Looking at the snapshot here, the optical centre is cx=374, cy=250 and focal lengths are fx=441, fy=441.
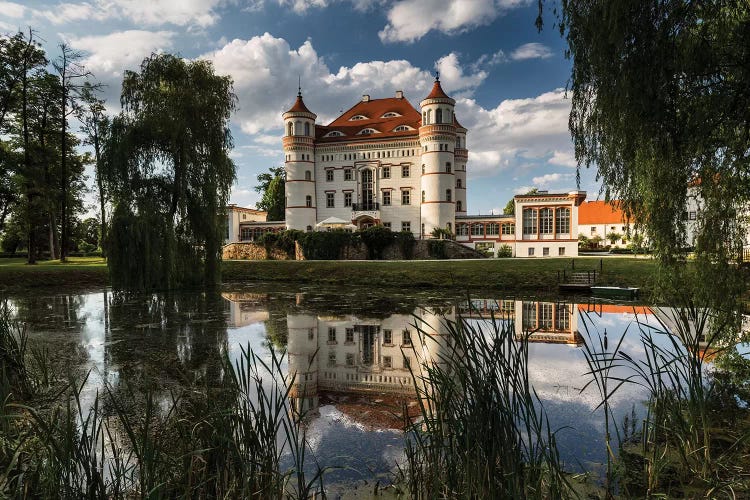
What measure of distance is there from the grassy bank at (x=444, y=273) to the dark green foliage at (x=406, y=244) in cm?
840

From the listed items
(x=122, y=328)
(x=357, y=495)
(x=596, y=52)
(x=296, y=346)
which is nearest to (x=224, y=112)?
(x=122, y=328)

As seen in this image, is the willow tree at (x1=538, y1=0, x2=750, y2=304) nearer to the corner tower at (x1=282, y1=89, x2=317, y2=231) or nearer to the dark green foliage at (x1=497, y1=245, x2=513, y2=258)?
the dark green foliage at (x1=497, y1=245, x2=513, y2=258)

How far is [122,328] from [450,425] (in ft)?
33.0

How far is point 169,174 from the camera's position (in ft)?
54.0

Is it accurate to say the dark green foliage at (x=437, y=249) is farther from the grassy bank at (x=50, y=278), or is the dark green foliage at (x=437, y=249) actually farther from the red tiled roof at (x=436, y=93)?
the grassy bank at (x=50, y=278)

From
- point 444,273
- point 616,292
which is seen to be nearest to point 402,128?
point 444,273

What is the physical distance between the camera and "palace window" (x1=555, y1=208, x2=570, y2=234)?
114 feet

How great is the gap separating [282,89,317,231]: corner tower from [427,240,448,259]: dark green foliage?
13135 mm

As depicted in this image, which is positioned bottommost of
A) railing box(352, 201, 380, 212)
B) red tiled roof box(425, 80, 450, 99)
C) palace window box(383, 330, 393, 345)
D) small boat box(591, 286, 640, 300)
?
palace window box(383, 330, 393, 345)

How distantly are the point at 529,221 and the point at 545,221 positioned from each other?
1214 millimetres

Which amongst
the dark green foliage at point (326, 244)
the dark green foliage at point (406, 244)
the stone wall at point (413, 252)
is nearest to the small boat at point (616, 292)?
the stone wall at point (413, 252)

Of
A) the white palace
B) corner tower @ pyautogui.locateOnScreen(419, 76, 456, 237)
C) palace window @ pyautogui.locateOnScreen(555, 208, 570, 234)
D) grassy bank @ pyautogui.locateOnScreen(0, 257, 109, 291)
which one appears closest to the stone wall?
the white palace

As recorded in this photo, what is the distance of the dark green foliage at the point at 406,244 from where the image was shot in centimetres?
3275

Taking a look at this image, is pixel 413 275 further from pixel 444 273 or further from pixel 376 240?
pixel 376 240
